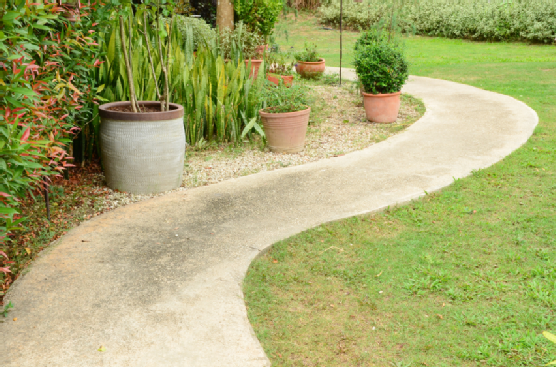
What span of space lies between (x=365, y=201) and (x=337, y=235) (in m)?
0.58

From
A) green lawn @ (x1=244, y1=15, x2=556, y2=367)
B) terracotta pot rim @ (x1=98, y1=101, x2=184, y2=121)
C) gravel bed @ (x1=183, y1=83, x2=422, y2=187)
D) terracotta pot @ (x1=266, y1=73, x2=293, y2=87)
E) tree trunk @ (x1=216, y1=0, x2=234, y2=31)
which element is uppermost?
tree trunk @ (x1=216, y1=0, x2=234, y2=31)

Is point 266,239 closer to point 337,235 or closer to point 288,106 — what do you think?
point 337,235

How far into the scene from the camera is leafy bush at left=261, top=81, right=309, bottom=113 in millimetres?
5414

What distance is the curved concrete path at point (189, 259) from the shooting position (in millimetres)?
2291

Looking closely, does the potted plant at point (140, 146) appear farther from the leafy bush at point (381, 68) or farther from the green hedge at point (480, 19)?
the green hedge at point (480, 19)

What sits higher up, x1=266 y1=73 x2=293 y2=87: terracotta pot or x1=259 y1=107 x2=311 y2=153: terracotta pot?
x1=266 y1=73 x2=293 y2=87: terracotta pot

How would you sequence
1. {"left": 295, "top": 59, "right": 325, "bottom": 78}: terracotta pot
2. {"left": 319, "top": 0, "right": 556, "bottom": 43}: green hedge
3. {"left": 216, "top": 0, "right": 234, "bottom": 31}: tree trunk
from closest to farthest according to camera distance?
{"left": 216, "top": 0, "right": 234, "bottom": 31}: tree trunk
{"left": 295, "top": 59, "right": 325, "bottom": 78}: terracotta pot
{"left": 319, "top": 0, "right": 556, "bottom": 43}: green hedge

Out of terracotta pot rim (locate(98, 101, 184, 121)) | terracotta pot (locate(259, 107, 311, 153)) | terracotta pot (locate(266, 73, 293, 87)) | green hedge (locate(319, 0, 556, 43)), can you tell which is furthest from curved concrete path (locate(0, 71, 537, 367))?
green hedge (locate(319, 0, 556, 43))

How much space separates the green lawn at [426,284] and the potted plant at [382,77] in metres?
2.11

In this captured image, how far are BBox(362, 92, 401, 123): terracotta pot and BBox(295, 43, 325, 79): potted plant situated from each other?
348 centimetres

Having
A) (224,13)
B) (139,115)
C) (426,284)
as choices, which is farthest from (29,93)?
(224,13)

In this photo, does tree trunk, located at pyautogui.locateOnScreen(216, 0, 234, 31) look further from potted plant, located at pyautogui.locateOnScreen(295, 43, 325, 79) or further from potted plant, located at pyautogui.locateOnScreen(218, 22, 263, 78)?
potted plant, located at pyautogui.locateOnScreen(295, 43, 325, 79)

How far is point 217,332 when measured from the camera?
2402mm

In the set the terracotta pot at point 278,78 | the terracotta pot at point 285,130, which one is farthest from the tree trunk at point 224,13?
the terracotta pot at point 285,130
